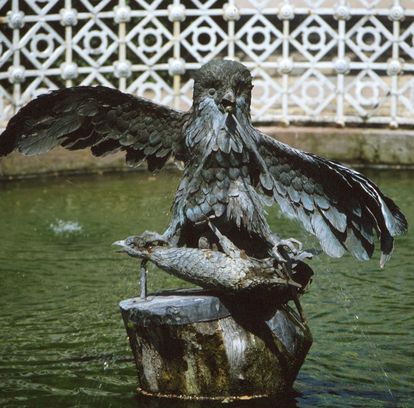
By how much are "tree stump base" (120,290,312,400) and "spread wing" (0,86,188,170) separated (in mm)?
924

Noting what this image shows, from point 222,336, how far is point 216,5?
398 inches

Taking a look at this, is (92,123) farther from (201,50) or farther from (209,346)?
(201,50)

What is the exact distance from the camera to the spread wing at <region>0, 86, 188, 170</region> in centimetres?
661

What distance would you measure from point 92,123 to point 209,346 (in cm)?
141

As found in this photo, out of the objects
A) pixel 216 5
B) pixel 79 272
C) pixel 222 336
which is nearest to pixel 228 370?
pixel 222 336

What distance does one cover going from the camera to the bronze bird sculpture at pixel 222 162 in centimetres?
641

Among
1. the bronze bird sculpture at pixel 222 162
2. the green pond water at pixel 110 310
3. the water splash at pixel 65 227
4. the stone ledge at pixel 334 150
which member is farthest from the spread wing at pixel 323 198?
the stone ledge at pixel 334 150

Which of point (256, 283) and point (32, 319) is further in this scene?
point (32, 319)

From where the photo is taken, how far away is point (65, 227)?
36.4 feet

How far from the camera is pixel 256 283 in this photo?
608 centimetres

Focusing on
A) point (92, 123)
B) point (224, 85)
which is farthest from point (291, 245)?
point (92, 123)

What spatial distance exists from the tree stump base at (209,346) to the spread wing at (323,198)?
24.0 inches

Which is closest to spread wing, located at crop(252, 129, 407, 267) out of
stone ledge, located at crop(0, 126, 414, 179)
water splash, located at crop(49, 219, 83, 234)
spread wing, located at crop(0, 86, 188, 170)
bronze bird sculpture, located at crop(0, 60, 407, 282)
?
bronze bird sculpture, located at crop(0, 60, 407, 282)

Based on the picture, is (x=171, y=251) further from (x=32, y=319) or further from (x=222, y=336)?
(x=32, y=319)
